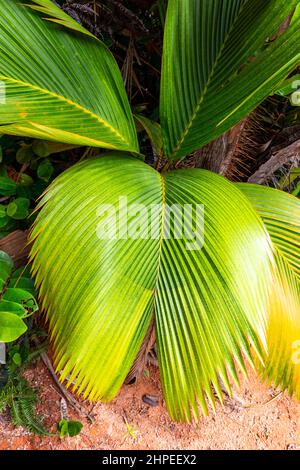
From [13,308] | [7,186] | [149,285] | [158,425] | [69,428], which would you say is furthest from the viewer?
[158,425]

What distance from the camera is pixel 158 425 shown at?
1297mm

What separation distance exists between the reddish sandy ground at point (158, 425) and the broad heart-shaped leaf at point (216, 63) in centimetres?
88

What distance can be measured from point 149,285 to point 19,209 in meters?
0.47

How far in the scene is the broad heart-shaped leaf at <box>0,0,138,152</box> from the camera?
0.72 metres

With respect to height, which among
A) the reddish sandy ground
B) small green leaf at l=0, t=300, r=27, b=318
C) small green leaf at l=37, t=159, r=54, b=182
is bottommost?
the reddish sandy ground

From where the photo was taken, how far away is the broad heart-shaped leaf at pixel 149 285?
0.65 metres

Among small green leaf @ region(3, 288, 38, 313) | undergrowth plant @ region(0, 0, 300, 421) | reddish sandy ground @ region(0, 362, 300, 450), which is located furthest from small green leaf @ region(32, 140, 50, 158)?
reddish sandy ground @ region(0, 362, 300, 450)

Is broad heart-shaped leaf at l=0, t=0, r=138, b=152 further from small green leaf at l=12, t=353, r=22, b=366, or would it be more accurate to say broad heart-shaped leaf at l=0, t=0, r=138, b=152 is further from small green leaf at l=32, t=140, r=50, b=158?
small green leaf at l=12, t=353, r=22, b=366

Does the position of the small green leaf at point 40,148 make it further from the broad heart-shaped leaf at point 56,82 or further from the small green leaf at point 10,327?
the small green leaf at point 10,327

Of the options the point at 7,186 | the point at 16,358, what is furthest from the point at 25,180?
the point at 16,358

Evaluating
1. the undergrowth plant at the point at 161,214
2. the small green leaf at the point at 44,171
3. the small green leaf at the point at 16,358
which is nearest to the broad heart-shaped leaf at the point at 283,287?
the undergrowth plant at the point at 161,214

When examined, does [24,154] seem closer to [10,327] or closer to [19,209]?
[19,209]

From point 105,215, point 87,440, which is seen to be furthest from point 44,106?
point 87,440
